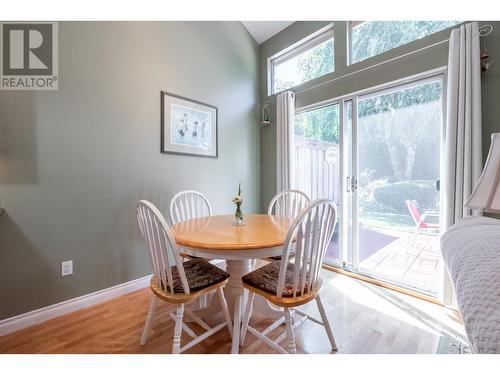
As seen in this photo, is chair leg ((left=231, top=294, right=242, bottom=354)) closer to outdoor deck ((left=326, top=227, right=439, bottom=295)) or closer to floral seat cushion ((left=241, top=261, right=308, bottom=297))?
floral seat cushion ((left=241, top=261, right=308, bottom=297))

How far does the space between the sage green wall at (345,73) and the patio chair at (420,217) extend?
68 centimetres

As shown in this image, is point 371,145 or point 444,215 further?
point 371,145

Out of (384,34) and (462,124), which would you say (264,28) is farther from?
(462,124)

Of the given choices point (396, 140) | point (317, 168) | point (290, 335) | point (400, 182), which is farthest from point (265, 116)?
point (290, 335)

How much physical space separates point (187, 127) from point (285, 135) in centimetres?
124

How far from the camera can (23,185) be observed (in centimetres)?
158

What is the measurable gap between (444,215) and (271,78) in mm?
2722

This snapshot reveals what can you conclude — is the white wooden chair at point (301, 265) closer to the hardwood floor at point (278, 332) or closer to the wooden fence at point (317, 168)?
the hardwood floor at point (278, 332)

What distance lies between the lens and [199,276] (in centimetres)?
134

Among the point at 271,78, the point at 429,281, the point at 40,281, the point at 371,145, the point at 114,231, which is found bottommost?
the point at 429,281

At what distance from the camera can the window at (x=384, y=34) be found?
6.44 ft

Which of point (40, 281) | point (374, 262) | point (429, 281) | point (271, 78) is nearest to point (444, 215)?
point (429, 281)
